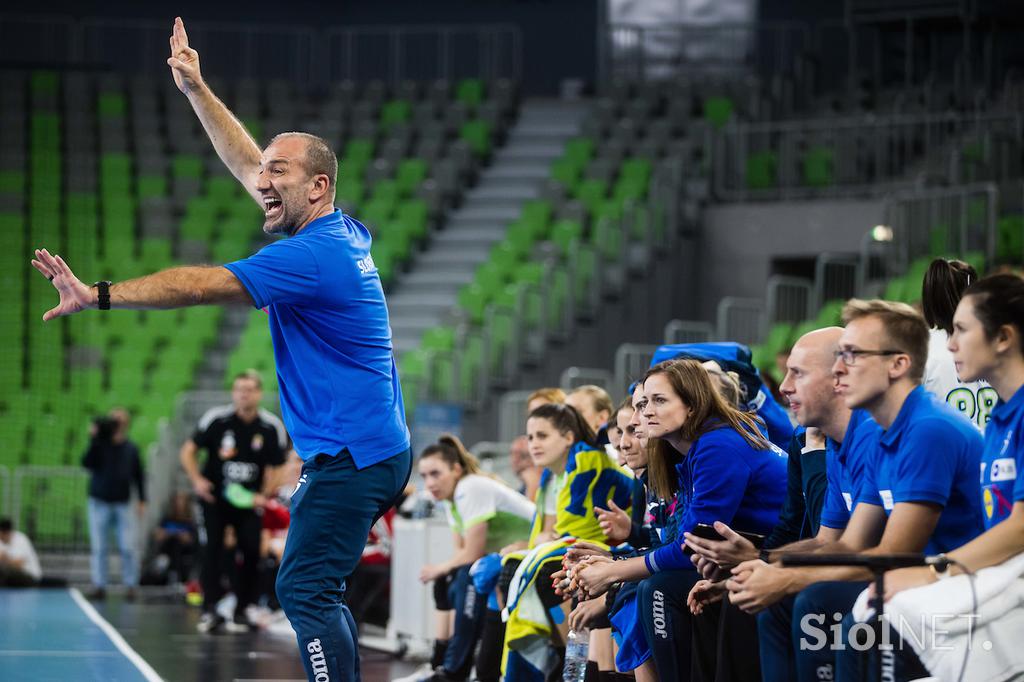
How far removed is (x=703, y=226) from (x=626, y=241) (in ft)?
5.03

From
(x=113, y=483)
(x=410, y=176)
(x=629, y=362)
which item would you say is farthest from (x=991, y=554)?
(x=410, y=176)

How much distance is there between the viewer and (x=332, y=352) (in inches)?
181

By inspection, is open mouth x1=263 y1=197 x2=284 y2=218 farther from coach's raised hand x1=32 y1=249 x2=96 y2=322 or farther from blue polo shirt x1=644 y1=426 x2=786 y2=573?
blue polo shirt x1=644 y1=426 x2=786 y2=573

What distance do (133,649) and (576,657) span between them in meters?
3.78

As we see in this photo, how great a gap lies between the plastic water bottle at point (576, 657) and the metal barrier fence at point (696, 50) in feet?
50.6

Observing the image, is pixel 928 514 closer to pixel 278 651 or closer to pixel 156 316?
pixel 278 651

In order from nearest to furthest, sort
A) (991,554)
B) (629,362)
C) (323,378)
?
(991,554) → (323,378) → (629,362)

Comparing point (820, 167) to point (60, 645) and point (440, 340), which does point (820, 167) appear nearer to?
point (440, 340)

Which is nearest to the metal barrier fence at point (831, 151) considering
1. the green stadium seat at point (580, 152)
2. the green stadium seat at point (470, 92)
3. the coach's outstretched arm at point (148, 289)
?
the green stadium seat at point (580, 152)

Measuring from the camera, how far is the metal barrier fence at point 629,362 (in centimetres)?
1283

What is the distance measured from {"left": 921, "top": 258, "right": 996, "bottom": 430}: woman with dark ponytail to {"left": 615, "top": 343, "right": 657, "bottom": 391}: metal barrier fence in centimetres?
736

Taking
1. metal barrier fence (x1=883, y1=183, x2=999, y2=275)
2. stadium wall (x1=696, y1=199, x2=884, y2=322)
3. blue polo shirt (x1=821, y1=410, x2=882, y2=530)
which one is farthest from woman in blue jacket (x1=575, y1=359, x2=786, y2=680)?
stadium wall (x1=696, y1=199, x2=884, y2=322)

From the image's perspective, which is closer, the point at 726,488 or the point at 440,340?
the point at 726,488

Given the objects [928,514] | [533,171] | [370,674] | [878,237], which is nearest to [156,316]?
[533,171]
